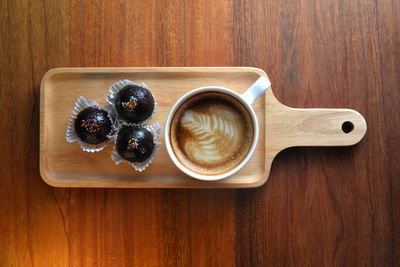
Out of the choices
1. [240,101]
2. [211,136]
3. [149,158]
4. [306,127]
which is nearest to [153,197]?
[149,158]

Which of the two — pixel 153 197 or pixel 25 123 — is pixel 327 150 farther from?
pixel 25 123

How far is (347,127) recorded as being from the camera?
80 cm

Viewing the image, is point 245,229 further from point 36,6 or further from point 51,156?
point 36,6

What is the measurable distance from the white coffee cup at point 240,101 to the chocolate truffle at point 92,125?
0.18m

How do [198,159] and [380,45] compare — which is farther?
[380,45]

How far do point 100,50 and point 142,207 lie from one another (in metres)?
0.51

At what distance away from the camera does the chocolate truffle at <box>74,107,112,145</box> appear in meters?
0.69

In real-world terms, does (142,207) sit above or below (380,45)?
below

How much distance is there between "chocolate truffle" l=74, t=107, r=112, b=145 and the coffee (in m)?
0.19

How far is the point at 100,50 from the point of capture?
823 mm

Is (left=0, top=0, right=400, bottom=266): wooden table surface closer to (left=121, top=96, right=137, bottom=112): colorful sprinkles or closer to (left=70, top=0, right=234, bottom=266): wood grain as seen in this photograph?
(left=70, top=0, right=234, bottom=266): wood grain

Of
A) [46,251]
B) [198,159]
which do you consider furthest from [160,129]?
[46,251]

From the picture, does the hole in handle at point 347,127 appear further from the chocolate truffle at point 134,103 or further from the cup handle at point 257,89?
the chocolate truffle at point 134,103

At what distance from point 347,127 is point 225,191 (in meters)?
0.42
